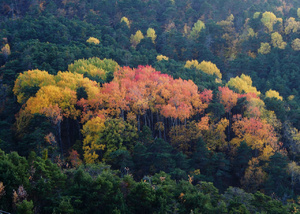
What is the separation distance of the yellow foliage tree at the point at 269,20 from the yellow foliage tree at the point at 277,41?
4.28m

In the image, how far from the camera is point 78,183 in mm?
27016

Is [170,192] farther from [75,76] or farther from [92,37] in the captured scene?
[92,37]

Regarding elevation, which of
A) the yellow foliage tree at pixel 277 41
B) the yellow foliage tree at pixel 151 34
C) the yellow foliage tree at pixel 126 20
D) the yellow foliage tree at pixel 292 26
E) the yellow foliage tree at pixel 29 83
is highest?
the yellow foliage tree at pixel 126 20

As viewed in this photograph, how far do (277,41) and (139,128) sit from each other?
2158 inches

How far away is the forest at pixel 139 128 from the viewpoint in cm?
2661

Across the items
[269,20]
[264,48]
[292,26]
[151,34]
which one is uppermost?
[269,20]

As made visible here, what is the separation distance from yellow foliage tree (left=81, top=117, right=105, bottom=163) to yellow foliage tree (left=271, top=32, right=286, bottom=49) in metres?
59.6

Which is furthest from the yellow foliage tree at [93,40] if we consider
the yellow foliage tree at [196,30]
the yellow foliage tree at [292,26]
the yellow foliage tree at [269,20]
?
the yellow foliage tree at [292,26]

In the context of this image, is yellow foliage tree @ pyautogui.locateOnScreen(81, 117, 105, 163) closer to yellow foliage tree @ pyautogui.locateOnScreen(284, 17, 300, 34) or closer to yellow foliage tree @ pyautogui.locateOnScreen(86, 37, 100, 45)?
yellow foliage tree @ pyautogui.locateOnScreen(86, 37, 100, 45)

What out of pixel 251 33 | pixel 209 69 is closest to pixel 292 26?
pixel 251 33

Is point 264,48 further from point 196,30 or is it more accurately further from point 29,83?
point 29,83

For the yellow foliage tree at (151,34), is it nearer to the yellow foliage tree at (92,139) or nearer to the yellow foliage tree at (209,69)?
the yellow foliage tree at (209,69)

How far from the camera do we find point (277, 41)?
8425 cm

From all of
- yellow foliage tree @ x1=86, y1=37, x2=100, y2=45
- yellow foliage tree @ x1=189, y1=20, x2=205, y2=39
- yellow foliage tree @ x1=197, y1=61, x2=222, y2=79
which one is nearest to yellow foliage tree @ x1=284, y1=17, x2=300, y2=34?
yellow foliage tree @ x1=189, y1=20, x2=205, y2=39
